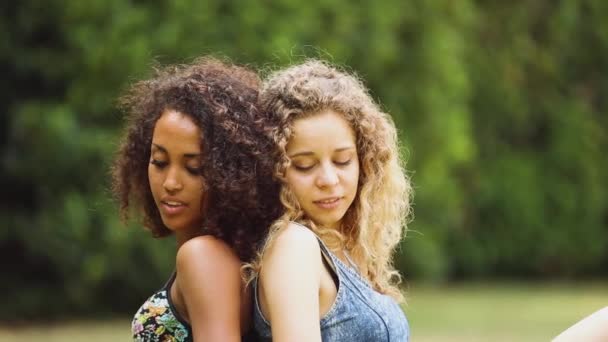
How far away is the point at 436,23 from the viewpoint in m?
13.0

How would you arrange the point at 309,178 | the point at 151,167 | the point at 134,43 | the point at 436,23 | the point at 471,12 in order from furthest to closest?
1. the point at 471,12
2. the point at 436,23
3. the point at 134,43
4. the point at 151,167
5. the point at 309,178

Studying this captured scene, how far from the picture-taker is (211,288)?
2.73m

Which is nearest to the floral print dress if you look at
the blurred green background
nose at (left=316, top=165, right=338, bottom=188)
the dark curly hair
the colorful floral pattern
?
the colorful floral pattern

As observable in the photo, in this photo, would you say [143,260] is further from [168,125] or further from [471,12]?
[168,125]

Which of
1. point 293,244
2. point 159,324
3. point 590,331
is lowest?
point 590,331

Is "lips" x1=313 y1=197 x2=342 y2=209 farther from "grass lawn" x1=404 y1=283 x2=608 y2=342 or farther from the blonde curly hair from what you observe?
"grass lawn" x1=404 y1=283 x2=608 y2=342

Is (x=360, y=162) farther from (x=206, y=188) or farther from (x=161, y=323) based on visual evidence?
(x=161, y=323)

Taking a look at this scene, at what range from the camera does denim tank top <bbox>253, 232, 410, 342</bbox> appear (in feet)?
8.97

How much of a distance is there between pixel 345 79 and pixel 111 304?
842 centimetres

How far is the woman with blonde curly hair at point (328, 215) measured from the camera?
8.57ft

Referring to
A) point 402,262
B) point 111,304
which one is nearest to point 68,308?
point 111,304

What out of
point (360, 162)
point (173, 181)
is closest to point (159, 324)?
point (173, 181)

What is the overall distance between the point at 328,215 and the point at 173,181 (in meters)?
0.40

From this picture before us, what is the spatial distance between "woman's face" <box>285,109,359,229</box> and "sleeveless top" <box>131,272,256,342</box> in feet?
1.39
